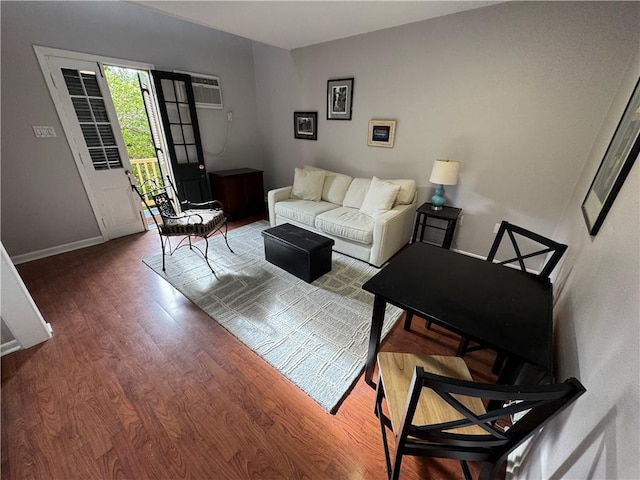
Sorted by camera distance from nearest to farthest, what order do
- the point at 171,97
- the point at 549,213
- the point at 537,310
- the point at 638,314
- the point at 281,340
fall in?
1. the point at 638,314
2. the point at 537,310
3. the point at 281,340
4. the point at 549,213
5. the point at 171,97

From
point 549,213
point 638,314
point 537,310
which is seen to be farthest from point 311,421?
point 549,213

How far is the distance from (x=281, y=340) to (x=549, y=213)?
2777 millimetres

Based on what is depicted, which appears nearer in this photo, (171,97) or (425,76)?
(425,76)

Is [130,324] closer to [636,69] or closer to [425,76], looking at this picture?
[425,76]

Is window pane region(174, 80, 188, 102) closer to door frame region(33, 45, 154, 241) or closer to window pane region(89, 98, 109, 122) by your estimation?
door frame region(33, 45, 154, 241)

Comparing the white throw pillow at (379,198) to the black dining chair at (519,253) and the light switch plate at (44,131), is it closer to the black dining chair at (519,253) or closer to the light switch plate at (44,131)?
the black dining chair at (519,253)

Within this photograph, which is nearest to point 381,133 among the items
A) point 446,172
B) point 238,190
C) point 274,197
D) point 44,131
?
point 446,172

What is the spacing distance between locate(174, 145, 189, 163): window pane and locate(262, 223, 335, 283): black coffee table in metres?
2.14

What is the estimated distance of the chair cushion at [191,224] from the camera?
2.62 metres

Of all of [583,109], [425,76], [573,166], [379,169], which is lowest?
[379,169]

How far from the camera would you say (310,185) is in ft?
11.7

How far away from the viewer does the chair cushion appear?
262 cm

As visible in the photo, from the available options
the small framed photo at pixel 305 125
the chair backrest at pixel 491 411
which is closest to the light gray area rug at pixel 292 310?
the chair backrest at pixel 491 411

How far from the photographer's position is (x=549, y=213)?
2.44m
